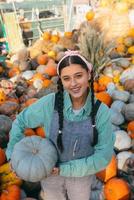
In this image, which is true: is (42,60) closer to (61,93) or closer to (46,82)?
(46,82)

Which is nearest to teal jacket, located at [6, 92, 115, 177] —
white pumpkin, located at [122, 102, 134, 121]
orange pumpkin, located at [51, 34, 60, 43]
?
white pumpkin, located at [122, 102, 134, 121]

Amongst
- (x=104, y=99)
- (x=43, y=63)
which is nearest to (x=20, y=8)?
(x=43, y=63)

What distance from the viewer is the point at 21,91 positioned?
6.60 meters

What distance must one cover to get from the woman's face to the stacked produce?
1.73m

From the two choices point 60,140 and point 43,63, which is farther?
point 43,63

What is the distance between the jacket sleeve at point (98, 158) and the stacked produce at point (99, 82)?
128cm

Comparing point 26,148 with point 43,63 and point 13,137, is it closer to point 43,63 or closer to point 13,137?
point 13,137

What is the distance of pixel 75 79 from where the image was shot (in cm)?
241

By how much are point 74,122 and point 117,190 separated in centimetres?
154

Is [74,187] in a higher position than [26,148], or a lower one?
lower

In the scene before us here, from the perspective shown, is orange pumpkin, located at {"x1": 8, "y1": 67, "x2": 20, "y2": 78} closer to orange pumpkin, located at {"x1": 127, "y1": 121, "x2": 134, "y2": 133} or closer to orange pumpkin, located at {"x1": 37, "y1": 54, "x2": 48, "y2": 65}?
orange pumpkin, located at {"x1": 37, "y1": 54, "x2": 48, "y2": 65}

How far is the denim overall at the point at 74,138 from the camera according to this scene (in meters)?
2.51

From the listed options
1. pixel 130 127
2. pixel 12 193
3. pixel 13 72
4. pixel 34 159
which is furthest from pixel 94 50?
pixel 34 159

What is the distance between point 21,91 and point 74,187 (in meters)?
4.04
